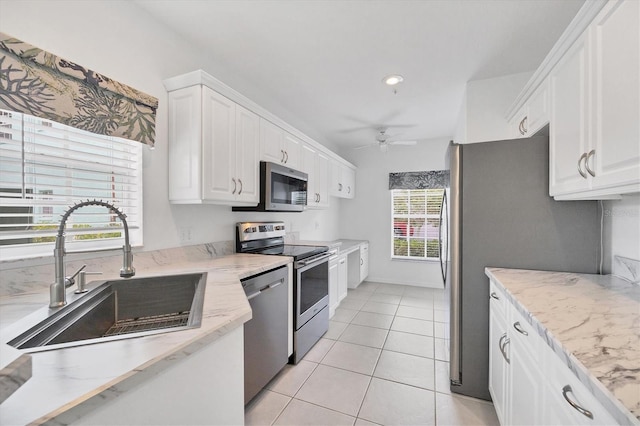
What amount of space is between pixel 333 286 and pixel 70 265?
102 inches

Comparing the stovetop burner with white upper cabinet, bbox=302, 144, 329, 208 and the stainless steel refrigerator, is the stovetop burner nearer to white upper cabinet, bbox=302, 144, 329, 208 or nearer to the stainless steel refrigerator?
white upper cabinet, bbox=302, 144, 329, 208

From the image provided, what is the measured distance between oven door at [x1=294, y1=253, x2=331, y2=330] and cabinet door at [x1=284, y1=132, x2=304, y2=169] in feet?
3.55

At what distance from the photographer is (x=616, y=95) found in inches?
43.0

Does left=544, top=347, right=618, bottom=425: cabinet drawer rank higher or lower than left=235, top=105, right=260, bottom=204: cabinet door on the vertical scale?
lower

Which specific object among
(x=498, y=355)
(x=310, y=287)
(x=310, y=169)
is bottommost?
(x=498, y=355)

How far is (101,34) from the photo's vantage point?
5.19 ft

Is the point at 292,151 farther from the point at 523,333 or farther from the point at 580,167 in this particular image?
the point at 523,333

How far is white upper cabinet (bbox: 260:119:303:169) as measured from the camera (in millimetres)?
2510

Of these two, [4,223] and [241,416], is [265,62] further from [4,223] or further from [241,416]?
[241,416]

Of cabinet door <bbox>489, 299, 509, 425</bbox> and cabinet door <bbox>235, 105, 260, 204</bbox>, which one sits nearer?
cabinet door <bbox>489, 299, 509, 425</bbox>

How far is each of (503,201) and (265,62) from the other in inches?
88.6

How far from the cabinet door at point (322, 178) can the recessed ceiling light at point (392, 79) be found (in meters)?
1.33

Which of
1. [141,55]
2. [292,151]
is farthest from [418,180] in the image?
[141,55]

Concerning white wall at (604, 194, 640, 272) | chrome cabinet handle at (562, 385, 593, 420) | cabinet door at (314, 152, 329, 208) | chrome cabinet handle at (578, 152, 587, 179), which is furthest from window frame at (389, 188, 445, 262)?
chrome cabinet handle at (562, 385, 593, 420)
